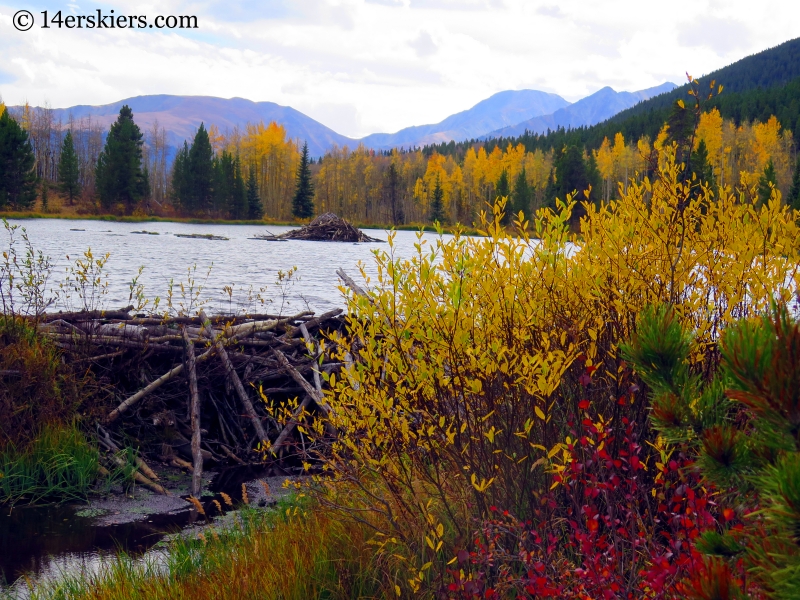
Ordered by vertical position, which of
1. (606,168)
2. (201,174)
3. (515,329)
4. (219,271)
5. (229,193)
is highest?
(606,168)

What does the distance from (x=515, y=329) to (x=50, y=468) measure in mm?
5638

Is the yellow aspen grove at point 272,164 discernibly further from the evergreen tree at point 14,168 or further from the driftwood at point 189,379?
the driftwood at point 189,379

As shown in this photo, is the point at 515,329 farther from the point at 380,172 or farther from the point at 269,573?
the point at 380,172

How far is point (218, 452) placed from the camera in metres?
8.61

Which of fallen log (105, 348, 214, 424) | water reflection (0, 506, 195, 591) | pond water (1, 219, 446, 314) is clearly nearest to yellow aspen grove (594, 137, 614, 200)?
pond water (1, 219, 446, 314)

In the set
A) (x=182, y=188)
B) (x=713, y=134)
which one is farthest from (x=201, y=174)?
(x=713, y=134)

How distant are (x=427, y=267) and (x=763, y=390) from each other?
2386 mm

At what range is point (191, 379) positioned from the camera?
318 inches

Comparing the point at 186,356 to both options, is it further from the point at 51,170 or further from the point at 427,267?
the point at 51,170

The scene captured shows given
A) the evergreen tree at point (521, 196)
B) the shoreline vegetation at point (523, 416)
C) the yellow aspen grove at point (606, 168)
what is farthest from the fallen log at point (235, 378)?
the yellow aspen grove at point (606, 168)

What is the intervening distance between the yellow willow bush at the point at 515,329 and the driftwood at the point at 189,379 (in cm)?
372

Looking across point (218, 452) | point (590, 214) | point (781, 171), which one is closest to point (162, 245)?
point (218, 452)

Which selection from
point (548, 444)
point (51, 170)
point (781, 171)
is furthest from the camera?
point (51, 170)

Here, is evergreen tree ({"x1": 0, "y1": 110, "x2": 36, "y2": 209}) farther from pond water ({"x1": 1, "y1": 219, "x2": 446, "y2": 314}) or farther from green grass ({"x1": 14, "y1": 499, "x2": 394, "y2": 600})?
green grass ({"x1": 14, "y1": 499, "x2": 394, "y2": 600})
